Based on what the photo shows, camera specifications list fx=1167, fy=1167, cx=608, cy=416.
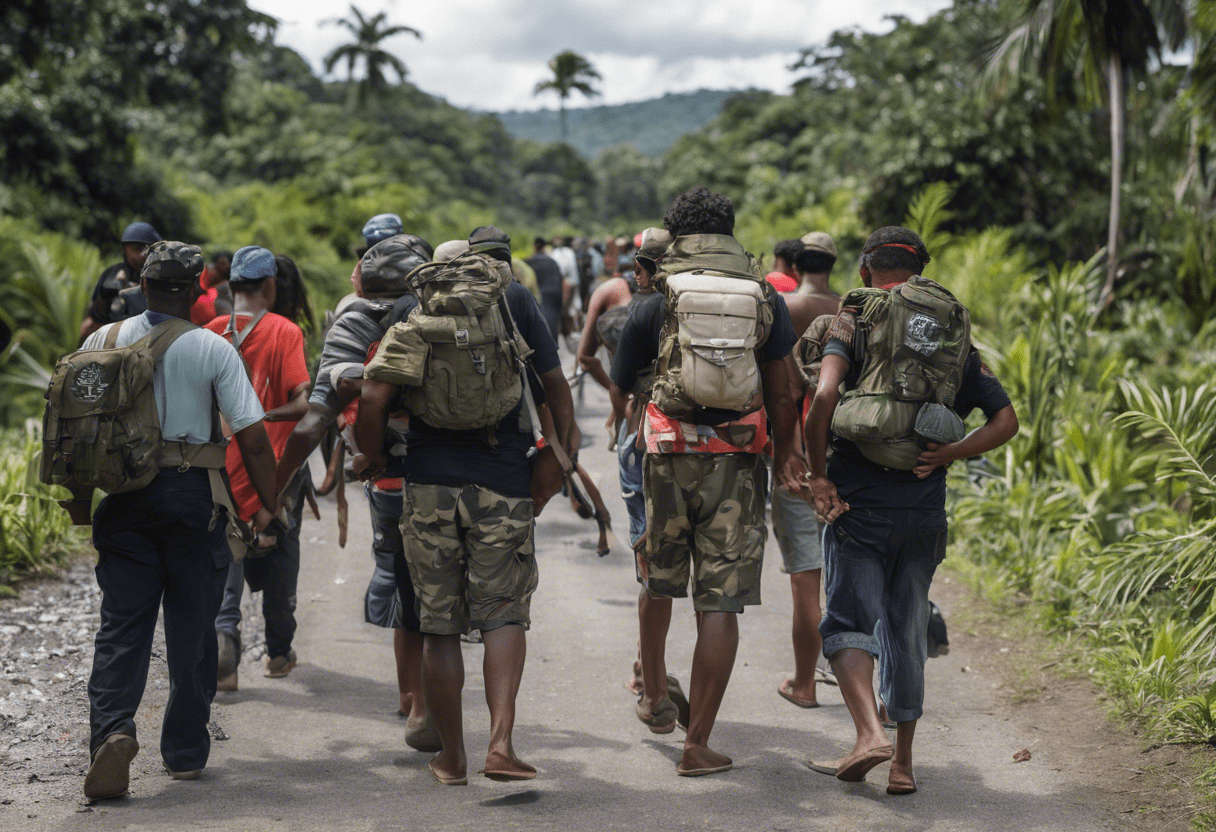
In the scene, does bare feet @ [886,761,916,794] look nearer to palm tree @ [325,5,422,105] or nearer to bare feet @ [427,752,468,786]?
bare feet @ [427,752,468,786]

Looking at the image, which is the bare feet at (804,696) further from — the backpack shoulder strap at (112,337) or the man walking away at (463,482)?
the backpack shoulder strap at (112,337)

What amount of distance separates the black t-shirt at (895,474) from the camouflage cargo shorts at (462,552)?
1.15 metres

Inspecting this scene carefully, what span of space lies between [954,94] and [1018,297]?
29.4ft

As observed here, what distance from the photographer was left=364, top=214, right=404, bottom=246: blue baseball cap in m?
4.98

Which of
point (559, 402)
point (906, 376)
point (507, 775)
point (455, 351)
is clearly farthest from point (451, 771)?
point (906, 376)

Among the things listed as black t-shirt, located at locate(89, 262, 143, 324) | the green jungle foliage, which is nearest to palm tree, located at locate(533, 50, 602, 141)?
the green jungle foliage

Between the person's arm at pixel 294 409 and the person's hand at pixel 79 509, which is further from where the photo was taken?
the person's arm at pixel 294 409

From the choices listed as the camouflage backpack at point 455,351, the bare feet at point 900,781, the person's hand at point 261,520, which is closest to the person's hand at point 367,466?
the camouflage backpack at point 455,351

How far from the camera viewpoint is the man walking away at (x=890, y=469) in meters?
3.99

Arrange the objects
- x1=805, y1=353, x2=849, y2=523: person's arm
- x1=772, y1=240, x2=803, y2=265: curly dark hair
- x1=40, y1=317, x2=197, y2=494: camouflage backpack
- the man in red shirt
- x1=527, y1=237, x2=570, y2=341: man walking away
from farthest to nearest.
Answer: x1=527, y1=237, x2=570, y2=341: man walking away, x1=772, y1=240, x2=803, y2=265: curly dark hair, the man in red shirt, x1=805, y1=353, x2=849, y2=523: person's arm, x1=40, y1=317, x2=197, y2=494: camouflage backpack

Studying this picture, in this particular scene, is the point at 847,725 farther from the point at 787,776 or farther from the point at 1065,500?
the point at 1065,500

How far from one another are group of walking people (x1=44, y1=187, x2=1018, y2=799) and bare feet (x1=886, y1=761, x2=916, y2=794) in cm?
1

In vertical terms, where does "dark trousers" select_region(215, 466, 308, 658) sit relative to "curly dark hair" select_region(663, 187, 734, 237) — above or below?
below

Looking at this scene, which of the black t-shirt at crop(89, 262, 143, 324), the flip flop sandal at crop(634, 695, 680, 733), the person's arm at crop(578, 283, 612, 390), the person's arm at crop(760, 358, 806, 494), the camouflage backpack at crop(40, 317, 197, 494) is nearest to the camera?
the camouflage backpack at crop(40, 317, 197, 494)
